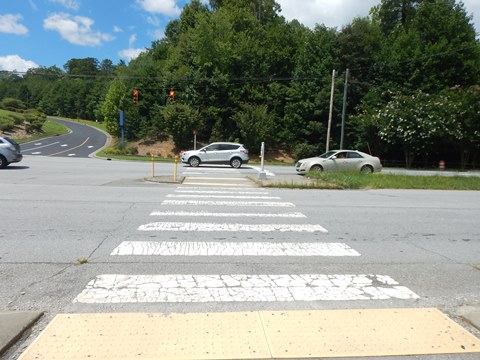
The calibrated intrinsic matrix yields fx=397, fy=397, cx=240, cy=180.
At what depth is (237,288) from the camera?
15.3 feet

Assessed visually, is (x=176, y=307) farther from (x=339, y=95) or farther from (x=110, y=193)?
(x=339, y=95)

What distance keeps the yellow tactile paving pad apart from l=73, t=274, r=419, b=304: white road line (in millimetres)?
423

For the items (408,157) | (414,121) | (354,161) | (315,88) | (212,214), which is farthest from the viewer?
(315,88)

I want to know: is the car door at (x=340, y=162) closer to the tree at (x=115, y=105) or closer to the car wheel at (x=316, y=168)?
the car wheel at (x=316, y=168)

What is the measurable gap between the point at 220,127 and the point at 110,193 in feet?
113

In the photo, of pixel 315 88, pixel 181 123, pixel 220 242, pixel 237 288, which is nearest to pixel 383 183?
pixel 220 242

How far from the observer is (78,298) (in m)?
4.30

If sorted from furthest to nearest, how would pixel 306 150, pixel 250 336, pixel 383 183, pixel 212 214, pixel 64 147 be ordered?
pixel 64 147, pixel 306 150, pixel 383 183, pixel 212 214, pixel 250 336

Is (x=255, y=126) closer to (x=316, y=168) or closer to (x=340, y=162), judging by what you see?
(x=340, y=162)

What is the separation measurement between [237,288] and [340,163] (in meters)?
18.9

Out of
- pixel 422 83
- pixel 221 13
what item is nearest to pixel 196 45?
pixel 221 13

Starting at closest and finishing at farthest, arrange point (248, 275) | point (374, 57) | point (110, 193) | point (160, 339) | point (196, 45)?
point (160, 339)
point (248, 275)
point (110, 193)
point (374, 57)
point (196, 45)

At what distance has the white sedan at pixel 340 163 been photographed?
872 inches

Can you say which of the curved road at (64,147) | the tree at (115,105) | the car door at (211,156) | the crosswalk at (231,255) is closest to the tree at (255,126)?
the car door at (211,156)
